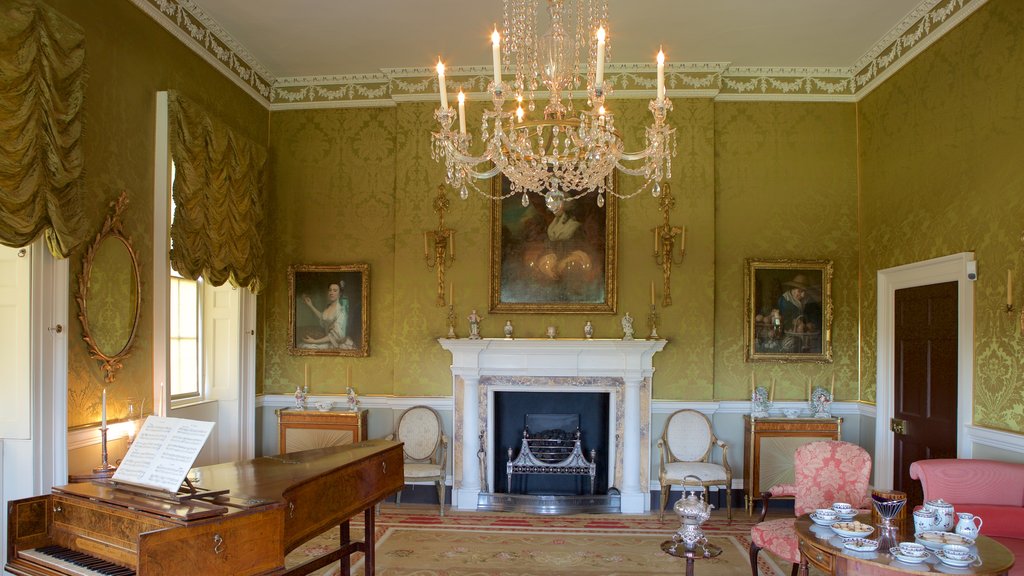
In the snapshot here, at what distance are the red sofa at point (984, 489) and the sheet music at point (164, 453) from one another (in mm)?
4386

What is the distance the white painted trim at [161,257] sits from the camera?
5.39 m

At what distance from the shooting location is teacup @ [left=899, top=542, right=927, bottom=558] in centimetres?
318

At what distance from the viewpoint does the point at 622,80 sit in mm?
7191

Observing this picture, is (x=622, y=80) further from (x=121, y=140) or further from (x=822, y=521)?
(x=822, y=521)

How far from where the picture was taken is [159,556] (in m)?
2.64

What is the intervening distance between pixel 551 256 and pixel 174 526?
4.95m

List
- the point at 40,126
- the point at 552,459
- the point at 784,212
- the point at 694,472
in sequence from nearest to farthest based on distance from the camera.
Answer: the point at 40,126 → the point at 694,472 → the point at 552,459 → the point at 784,212

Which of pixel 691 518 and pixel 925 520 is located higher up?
pixel 925 520

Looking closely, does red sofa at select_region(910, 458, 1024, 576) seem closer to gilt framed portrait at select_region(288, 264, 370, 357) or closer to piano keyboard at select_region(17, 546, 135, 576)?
piano keyboard at select_region(17, 546, 135, 576)

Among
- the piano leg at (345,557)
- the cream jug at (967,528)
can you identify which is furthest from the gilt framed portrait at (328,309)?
the cream jug at (967,528)

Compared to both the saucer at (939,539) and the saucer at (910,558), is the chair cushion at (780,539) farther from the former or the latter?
the saucer at (910,558)

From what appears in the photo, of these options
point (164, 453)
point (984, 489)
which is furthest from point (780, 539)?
point (164, 453)

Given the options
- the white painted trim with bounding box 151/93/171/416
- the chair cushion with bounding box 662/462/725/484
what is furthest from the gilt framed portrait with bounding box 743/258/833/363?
the white painted trim with bounding box 151/93/171/416

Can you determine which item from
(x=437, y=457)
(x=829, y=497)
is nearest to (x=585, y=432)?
(x=437, y=457)
